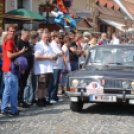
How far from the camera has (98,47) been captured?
10523 millimetres

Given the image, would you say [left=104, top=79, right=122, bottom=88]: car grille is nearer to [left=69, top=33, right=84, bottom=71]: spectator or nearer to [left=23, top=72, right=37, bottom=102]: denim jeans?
[left=23, top=72, right=37, bottom=102]: denim jeans

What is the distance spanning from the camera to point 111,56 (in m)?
10.1

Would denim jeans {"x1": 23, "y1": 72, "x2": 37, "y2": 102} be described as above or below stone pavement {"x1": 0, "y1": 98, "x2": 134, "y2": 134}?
above

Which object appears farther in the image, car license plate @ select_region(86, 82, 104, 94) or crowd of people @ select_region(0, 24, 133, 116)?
car license plate @ select_region(86, 82, 104, 94)

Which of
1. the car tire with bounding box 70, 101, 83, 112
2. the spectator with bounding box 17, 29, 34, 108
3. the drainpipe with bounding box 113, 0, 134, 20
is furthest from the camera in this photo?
the drainpipe with bounding box 113, 0, 134, 20

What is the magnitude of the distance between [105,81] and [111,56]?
1340mm

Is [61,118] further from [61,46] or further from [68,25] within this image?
[68,25]

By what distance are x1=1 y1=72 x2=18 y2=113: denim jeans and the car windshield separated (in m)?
2.18

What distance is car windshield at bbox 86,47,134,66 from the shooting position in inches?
391

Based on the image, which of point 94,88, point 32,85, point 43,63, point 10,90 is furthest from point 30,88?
point 94,88

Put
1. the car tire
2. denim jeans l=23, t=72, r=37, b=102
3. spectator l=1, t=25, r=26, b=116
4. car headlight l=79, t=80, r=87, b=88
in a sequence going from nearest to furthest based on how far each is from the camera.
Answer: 1. spectator l=1, t=25, r=26, b=116
2. car headlight l=79, t=80, r=87, b=88
3. the car tire
4. denim jeans l=23, t=72, r=37, b=102

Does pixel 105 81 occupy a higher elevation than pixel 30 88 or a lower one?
higher

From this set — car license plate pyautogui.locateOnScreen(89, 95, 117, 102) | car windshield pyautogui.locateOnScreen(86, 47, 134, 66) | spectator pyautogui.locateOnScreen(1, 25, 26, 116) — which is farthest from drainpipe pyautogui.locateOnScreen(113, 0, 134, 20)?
spectator pyautogui.locateOnScreen(1, 25, 26, 116)

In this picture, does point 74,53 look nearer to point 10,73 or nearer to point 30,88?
point 30,88
